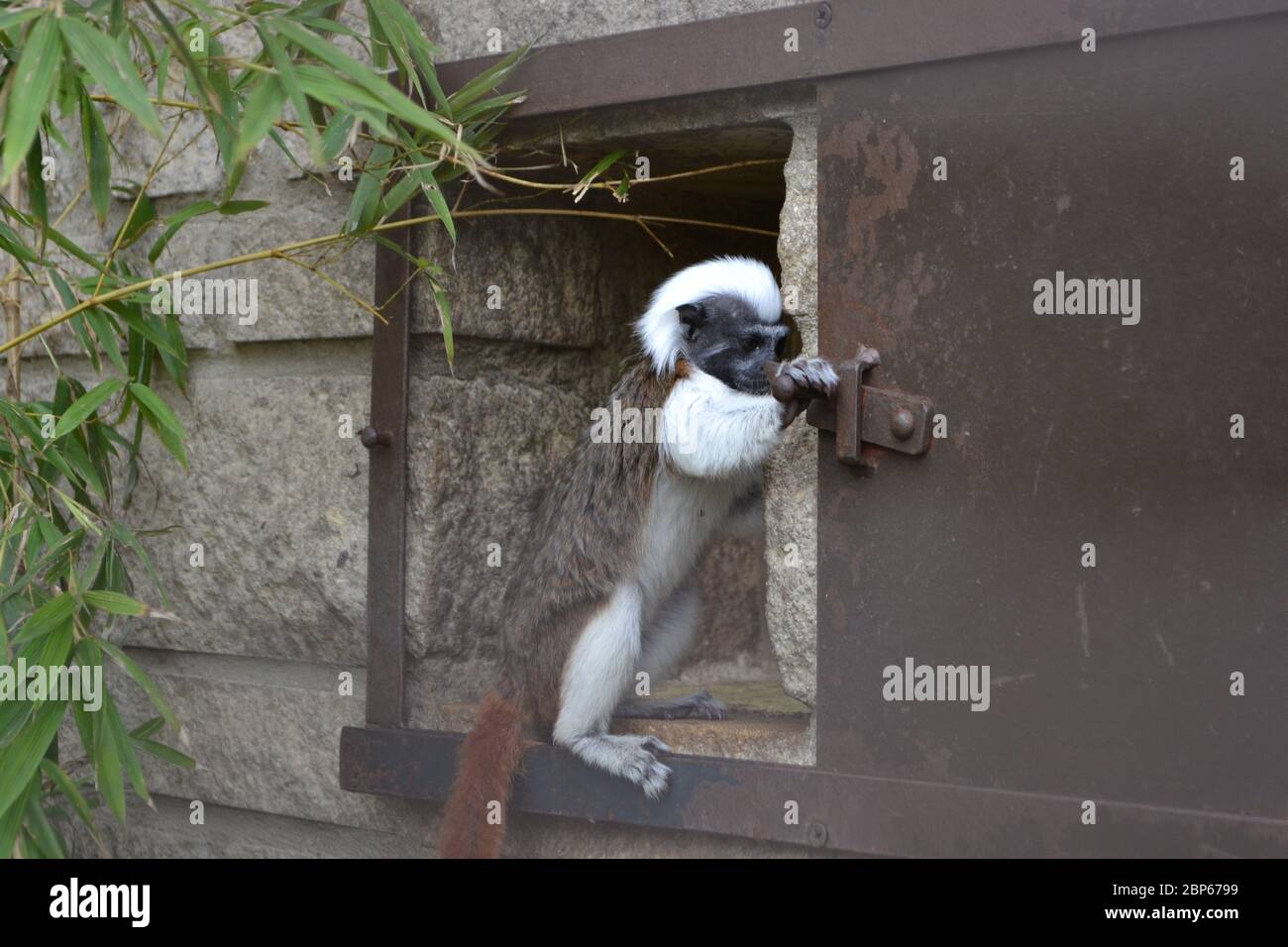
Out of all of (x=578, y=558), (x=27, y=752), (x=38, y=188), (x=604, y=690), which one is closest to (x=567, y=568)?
(x=578, y=558)

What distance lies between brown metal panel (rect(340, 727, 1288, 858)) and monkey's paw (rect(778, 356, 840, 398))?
2.44ft

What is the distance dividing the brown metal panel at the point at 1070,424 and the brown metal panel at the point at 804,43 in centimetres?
5

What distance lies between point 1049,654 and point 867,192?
94cm

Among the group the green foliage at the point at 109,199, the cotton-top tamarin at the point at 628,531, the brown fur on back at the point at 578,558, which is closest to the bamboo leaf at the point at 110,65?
the green foliage at the point at 109,199

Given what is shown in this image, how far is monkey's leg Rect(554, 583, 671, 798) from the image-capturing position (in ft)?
9.78

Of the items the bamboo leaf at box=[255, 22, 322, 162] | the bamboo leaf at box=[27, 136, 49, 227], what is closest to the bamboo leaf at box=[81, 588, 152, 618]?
the bamboo leaf at box=[27, 136, 49, 227]

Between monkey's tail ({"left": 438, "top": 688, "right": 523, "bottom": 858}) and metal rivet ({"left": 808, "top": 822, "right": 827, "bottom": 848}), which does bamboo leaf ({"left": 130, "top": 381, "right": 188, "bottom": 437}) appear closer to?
monkey's tail ({"left": 438, "top": 688, "right": 523, "bottom": 858})

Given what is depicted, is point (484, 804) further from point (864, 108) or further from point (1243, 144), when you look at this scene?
point (1243, 144)

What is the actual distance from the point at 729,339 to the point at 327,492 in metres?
1.06

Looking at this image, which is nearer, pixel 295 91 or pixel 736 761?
pixel 295 91

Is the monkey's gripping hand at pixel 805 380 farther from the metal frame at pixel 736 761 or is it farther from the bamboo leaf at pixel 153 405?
the bamboo leaf at pixel 153 405

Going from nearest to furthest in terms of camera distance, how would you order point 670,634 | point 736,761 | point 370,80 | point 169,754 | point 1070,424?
point 370,80 → point 1070,424 → point 736,761 → point 169,754 → point 670,634

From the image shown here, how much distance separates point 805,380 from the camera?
2635mm

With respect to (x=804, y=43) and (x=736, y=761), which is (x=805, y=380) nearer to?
(x=804, y=43)
